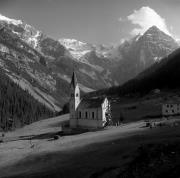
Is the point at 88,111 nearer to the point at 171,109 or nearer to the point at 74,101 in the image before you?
the point at 74,101

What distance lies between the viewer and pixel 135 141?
56562mm

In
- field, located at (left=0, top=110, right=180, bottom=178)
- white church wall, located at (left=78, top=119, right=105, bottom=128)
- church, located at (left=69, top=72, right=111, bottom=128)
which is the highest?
church, located at (left=69, top=72, right=111, bottom=128)

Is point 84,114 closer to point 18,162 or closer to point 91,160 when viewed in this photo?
point 18,162

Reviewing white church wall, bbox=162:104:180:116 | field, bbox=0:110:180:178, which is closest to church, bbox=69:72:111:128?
white church wall, bbox=162:104:180:116

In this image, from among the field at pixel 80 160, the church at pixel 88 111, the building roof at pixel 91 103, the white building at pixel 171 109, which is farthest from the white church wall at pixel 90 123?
the field at pixel 80 160

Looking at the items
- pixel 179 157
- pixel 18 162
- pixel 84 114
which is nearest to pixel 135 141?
pixel 179 157

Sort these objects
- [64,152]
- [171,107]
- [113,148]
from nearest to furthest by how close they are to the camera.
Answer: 1. [113,148]
2. [64,152]
3. [171,107]

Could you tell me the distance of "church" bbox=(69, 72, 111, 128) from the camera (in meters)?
102

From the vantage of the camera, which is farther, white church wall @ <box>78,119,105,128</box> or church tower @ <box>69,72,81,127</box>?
church tower @ <box>69,72,81,127</box>

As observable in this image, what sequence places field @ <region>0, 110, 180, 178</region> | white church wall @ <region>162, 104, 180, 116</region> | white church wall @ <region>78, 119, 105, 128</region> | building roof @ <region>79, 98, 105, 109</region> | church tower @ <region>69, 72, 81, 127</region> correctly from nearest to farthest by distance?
field @ <region>0, 110, 180, 178</region>, white church wall @ <region>78, 119, 105, 128</region>, building roof @ <region>79, 98, 105, 109</region>, church tower @ <region>69, 72, 81, 127</region>, white church wall @ <region>162, 104, 180, 116</region>

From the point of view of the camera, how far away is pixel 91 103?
10812cm

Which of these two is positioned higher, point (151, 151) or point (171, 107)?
point (171, 107)

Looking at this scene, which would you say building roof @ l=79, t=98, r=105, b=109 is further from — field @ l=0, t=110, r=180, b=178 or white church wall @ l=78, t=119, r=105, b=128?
field @ l=0, t=110, r=180, b=178

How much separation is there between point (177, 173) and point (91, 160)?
1787 centimetres
